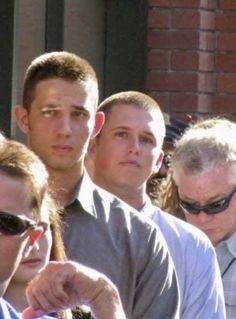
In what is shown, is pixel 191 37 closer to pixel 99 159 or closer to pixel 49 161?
pixel 99 159

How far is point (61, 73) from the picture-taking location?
4656mm

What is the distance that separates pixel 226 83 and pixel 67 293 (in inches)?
194

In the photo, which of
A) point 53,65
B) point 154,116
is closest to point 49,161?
point 53,65

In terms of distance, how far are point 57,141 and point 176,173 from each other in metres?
0.83

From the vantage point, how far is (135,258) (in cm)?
422

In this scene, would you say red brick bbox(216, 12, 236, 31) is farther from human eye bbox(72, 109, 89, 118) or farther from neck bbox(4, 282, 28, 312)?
neck bbox(4, 282, 28, 312)

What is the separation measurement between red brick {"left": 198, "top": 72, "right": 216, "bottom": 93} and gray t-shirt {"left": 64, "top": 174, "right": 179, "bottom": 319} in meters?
3.33

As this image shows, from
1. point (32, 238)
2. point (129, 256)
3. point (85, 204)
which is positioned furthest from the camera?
point (85, 204)

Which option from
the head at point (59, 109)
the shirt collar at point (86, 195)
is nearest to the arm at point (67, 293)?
the shirt collar at point (86, 195)

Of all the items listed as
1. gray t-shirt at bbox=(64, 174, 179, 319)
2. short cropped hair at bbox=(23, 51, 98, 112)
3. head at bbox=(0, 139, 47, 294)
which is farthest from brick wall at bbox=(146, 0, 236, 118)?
head at bbox=(0, 139, 47, 294)

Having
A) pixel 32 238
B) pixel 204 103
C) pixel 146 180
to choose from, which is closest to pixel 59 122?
pixel 146 180

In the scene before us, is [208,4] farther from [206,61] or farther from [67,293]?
[67,293]

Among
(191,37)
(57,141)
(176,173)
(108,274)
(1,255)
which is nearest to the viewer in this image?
(1,255)

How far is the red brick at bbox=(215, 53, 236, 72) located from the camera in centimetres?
771
